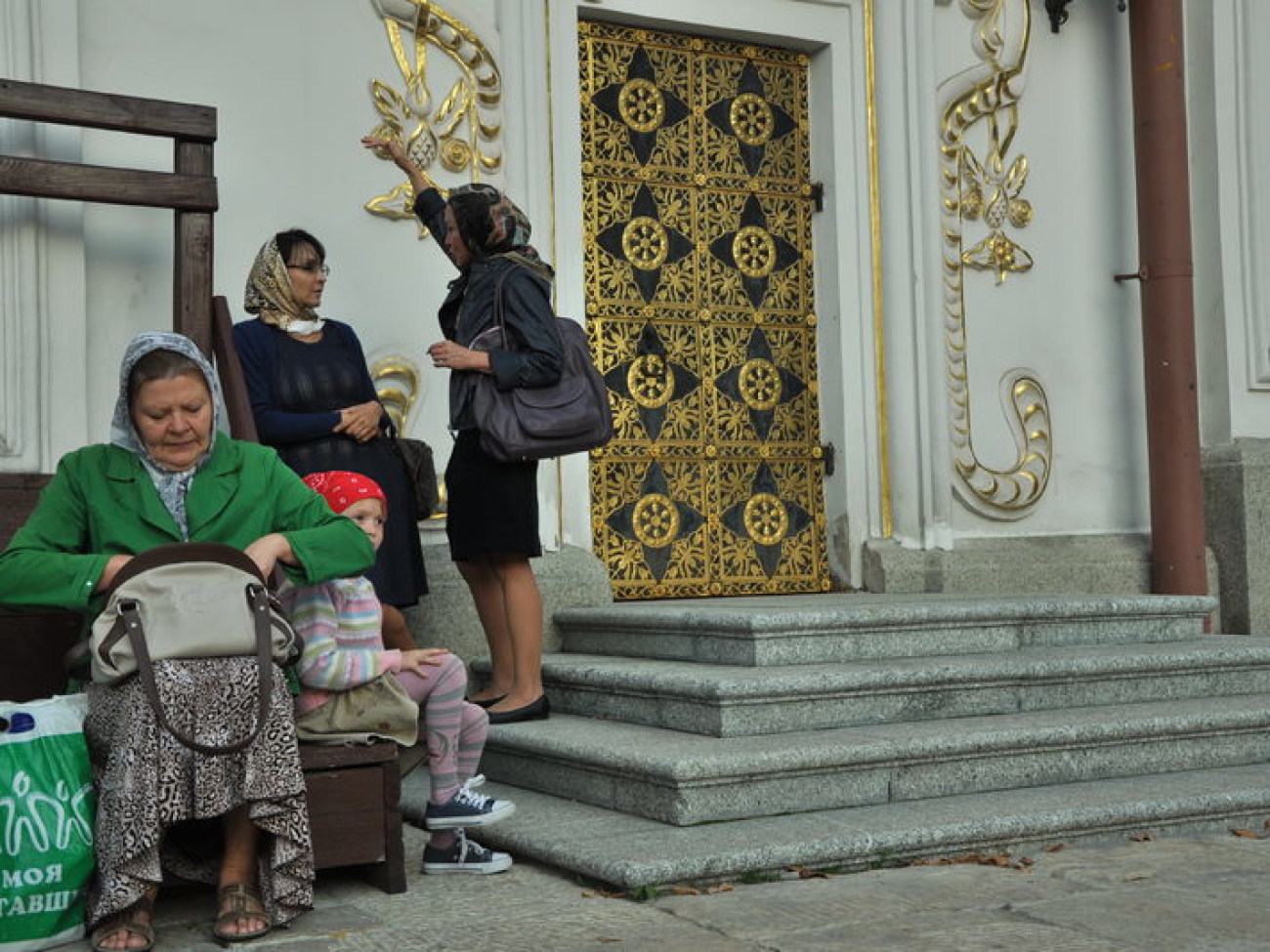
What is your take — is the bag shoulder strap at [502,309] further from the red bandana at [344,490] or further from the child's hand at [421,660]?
the child's hand at [421,660]

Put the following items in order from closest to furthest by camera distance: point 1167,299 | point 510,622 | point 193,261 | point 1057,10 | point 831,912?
1. point 831,912
2. point 510,622
3. point 193,261
4. point 1167,299
5. point 1057,10

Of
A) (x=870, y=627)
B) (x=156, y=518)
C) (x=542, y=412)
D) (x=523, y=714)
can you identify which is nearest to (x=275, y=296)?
(x=542, y=412)

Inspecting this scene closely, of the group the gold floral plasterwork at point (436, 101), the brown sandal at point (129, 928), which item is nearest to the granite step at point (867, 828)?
the brown sandal at point (129, 928)

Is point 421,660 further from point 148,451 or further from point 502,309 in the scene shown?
point 502,309

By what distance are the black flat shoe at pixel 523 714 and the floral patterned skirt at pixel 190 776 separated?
171cm

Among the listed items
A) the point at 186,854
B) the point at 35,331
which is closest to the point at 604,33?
the point at 35,331

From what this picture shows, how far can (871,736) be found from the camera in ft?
15.9

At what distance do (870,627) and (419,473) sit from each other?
1.64 m

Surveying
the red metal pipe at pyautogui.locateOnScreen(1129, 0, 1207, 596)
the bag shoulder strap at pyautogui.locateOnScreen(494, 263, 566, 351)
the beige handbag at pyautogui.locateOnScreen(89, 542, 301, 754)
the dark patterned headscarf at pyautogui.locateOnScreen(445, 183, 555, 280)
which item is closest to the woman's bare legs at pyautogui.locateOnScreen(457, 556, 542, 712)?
the bag shoulder strap at pyautogui.locateOnScreen(494, 263, 566, 351)

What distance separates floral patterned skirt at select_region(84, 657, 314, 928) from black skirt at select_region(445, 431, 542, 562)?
1.65 metres

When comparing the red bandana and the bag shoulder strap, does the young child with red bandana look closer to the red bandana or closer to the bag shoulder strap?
the red bandana

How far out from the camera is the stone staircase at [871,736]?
14.5 ft

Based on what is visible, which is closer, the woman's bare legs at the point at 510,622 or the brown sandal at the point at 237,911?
the brown sandal at the point at 237,911

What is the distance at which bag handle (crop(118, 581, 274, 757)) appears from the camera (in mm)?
3465
